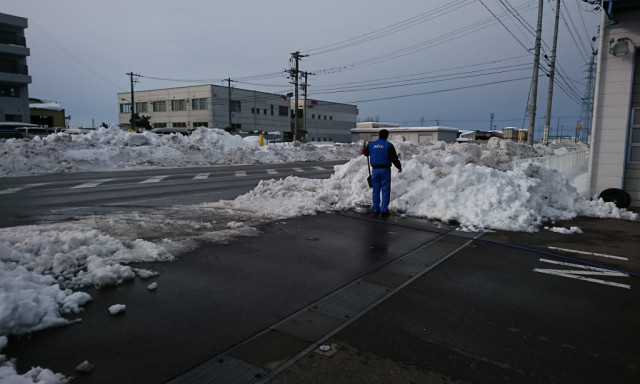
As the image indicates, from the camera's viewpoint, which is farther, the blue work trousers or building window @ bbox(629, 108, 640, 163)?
building window @ bbox(629, 108, 640, 163)

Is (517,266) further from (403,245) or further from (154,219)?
(154,219)

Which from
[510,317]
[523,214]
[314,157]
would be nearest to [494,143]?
[314,157]

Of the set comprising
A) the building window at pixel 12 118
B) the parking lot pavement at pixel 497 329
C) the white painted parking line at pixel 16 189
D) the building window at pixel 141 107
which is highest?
the building window at pixel 141 107

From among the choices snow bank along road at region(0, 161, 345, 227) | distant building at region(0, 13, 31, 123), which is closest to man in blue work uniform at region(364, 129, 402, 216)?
snow bank along road at region(0, 161, 345, 227)

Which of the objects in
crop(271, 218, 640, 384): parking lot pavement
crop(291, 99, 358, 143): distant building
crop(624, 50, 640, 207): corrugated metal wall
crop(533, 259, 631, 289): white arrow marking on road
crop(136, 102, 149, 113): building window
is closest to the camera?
crop(271, 218, 640, 384): parking lot pavement

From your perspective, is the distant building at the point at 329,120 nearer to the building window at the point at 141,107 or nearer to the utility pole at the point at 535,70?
the building window at the point at 141,107

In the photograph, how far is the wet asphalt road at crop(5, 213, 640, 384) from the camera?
3.03 m

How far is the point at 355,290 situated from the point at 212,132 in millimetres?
28559

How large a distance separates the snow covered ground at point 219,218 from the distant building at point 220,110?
57.7 metres

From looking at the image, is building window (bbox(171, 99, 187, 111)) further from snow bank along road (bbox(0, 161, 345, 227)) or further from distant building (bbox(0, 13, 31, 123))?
snow bank along road (bbox(0, 161, 345, 227))

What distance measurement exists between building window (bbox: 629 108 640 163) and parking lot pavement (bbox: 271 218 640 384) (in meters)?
6.26

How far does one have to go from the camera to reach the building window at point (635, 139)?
420 inches

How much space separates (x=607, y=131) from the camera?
10852 mm

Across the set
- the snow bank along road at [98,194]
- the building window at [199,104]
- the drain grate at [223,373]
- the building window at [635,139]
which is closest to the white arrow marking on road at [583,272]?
the drain grate at [223,373]
